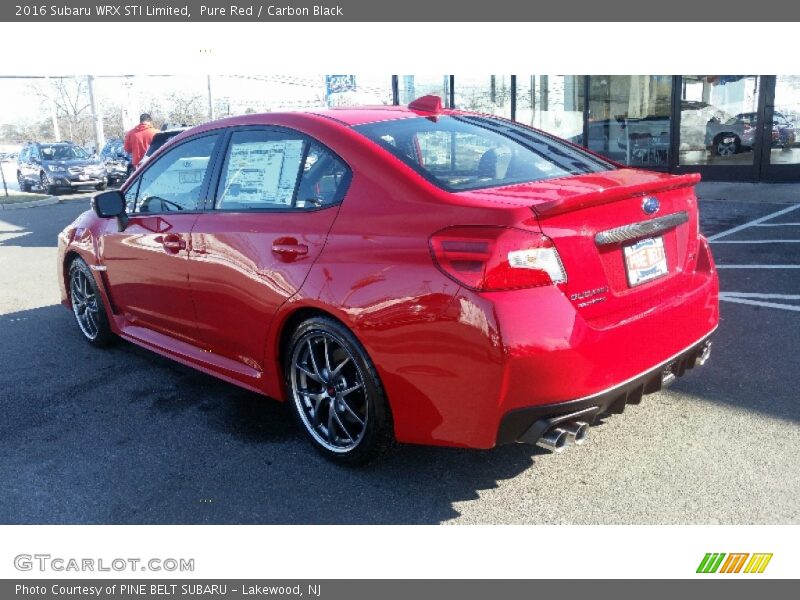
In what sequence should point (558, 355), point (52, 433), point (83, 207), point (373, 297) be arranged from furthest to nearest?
1. point (83, 207)
2. point (52, 433)
3. point (373, 297)
4. point (558, 355)

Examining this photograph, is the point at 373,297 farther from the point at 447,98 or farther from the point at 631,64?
the point at 447,98

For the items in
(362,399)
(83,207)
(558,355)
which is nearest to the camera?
(558,355)

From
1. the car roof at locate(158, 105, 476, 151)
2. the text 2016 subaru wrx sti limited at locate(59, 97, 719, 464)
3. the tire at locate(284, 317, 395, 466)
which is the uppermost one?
the car roof at locate(158, 105, 476, 151)

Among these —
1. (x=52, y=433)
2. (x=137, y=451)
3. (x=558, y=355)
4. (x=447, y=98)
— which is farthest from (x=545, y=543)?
(x=447, y=98)

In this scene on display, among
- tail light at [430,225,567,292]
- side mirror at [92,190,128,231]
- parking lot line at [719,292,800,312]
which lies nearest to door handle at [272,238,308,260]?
tail light at [430,225,567,292]

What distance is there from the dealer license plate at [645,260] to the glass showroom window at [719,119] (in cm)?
1247

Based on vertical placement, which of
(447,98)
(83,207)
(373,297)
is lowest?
(83,207)

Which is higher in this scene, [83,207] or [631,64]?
[631,64]

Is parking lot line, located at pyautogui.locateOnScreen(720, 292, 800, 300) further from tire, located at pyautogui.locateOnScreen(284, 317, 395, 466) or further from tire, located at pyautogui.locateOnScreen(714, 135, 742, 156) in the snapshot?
tire, located at pyautogui.locateOnScreen(714, 135, 742, 156)

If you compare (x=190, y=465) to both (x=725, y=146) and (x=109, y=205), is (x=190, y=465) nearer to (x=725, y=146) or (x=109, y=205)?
(x=109, y=205)

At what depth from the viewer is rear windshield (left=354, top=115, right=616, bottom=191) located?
315 centimetres

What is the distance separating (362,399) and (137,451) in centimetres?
125

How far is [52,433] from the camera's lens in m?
3.91

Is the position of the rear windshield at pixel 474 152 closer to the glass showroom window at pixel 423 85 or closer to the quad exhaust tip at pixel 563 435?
the quad exhaust tip at pixel 563 435
